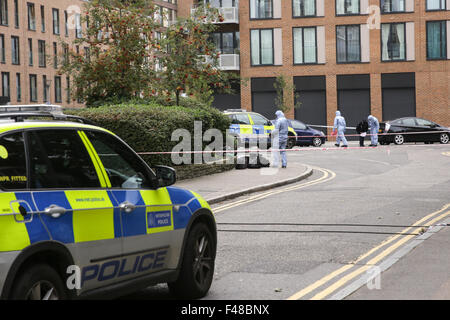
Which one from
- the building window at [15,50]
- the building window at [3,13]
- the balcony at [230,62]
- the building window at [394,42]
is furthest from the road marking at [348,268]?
the building window at [15,50]

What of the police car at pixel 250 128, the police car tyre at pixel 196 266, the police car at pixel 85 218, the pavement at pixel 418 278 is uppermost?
the police car at pixel 250 128

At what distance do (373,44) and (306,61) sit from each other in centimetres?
481

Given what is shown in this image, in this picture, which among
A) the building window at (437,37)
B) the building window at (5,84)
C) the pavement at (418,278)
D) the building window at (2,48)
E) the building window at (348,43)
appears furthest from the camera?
the building window at (5,84)

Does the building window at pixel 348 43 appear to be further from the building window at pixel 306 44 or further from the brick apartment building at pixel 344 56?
the building window at pixel 306 44

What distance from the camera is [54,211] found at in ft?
17.1

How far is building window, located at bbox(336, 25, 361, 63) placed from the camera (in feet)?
184

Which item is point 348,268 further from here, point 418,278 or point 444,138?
point 444,138

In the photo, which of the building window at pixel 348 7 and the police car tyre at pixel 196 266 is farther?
Answer: the building window at pixel 348 7

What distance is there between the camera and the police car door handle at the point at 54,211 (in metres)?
5.18

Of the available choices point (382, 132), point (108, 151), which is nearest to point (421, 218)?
point (108, 151)

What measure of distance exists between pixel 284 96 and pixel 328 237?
146ft

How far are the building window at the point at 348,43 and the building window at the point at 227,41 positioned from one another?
7664 mm

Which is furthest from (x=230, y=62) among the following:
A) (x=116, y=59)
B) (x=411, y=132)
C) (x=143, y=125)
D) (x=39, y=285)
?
(x=39, y=285)

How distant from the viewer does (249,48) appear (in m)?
57.8
